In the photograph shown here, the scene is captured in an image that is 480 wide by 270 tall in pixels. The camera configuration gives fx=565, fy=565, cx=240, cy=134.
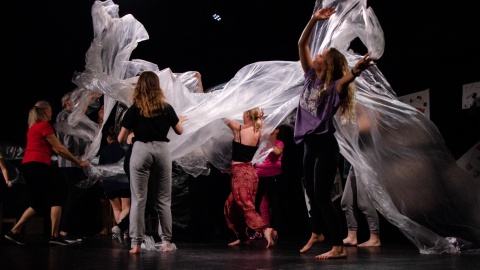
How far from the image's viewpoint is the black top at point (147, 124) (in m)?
3.73

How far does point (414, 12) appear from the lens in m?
5.23

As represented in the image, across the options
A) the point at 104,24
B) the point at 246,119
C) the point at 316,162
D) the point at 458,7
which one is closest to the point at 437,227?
the point at 316,162

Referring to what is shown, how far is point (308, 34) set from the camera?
11.1 feet

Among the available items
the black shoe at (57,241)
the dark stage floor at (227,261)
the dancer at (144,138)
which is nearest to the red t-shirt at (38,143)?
the black shoe at (57,241)

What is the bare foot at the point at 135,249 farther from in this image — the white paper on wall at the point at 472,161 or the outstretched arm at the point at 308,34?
the white paper on wall at the point at 472,161

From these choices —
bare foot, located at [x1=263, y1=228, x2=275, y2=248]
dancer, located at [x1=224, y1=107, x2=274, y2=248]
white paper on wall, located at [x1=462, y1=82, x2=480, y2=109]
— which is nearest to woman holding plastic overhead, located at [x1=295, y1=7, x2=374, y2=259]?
bare foot, located at [x1=263, y1=228, x2=275, y2=248]

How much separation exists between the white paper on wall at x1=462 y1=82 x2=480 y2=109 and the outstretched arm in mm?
2259

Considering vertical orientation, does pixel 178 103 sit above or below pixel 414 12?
below

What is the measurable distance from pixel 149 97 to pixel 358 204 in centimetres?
207

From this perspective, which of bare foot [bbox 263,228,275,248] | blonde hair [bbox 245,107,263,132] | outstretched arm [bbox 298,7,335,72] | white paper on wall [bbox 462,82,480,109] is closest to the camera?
outstretched arm [bbox 298,7,335,72]

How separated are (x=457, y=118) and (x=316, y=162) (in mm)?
2554

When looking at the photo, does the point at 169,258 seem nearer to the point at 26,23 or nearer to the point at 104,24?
the point at 104,24

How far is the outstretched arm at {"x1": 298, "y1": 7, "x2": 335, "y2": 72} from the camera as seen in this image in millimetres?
3342

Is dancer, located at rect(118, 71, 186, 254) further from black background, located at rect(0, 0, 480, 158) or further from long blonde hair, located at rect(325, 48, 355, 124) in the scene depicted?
black background, located at rect(0, 0, 480, 158)
